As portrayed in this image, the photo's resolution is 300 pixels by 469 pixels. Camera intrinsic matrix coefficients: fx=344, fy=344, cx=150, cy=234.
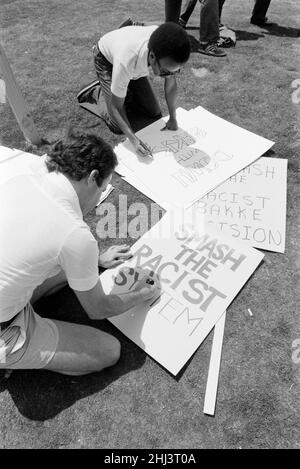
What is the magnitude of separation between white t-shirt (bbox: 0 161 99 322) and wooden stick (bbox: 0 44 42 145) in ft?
4.78

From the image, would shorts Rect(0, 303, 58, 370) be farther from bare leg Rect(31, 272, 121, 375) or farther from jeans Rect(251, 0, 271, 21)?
jeans Rect(251, 0, 271, 21)

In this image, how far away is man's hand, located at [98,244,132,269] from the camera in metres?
1.96

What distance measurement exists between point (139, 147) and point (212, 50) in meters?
2.01

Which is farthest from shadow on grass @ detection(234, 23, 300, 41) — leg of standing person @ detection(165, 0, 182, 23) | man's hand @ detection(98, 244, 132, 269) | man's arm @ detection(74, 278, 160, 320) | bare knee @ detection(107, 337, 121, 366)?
bare knee @ detection(107, 337, 121, 366)

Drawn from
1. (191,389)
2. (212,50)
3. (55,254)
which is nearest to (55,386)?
(191,389)

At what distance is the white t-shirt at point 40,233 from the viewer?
1218 mm

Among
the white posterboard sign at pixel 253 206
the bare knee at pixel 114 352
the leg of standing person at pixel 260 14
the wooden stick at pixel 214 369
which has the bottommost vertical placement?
the wooden stick at pixel 214 369

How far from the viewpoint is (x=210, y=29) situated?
3.82 metres

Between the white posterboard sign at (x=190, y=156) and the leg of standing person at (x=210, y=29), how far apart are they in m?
1.34

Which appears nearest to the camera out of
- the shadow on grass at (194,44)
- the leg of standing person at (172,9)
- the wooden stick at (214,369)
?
the wooden stick at (214,369)

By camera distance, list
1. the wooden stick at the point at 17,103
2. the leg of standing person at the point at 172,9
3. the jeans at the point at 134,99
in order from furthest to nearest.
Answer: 1. the leg of standing person at the point at 172,9
2. the jeans at the point at 134,99
3. the wooden stick at the point at 17,103

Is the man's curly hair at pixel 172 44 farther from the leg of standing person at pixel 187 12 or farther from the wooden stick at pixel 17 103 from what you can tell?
the leg of standing person at pixel 187 12

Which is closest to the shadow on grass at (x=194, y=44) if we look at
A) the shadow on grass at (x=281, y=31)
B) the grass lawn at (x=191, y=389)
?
the shadow on grass at (x=281, y=31)

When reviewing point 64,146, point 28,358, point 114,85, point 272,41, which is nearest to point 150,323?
point 28,358
